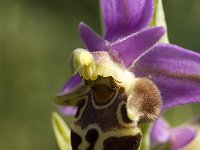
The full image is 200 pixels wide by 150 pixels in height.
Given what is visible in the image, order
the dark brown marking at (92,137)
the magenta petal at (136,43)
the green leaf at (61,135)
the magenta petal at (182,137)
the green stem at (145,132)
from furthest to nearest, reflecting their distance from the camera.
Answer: the magenta petal at (182,137), the green leaf at (61,135), the green stem at (145,132), the magenta petal at (136,43), the dark brown marking at (92,137)

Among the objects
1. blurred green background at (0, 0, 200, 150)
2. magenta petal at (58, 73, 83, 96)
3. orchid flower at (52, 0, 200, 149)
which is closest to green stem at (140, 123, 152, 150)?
orchid flower at (52, 0, 200, 149)

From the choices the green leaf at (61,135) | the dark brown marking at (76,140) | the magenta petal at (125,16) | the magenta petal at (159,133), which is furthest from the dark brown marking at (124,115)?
the magenta petal at (159,133)

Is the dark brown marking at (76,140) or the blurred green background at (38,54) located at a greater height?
the dark brown marking at (76,140)

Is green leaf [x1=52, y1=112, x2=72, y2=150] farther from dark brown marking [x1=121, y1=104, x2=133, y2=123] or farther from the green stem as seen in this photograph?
dark brown marking [x1=121, y1=104, x2=133, y2=123]

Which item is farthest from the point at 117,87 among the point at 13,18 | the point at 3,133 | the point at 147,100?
the point at 13,18

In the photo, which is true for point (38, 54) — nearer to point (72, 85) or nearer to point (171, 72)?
point (72, 85)

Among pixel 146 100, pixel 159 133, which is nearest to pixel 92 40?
pixel 146 100

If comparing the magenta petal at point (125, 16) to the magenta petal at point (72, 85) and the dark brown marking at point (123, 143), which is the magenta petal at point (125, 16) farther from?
the dark brown marking at point (123, 143)
